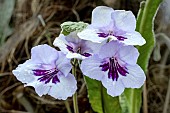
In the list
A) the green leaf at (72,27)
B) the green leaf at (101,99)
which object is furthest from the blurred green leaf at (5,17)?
the green leaf at (72,27)

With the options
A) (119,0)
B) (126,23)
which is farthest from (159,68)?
(126,23)

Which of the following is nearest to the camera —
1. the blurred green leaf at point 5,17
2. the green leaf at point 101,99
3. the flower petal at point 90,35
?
the flower petal at point 90,35

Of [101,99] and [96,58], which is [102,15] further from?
[101,99]

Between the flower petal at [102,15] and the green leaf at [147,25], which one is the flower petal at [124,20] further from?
the green leaf at [147,25]

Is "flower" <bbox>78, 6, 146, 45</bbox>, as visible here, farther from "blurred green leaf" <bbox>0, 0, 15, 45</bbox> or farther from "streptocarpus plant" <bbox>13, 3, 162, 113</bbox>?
"blurred green leaf" <bbox>0, 0, 15, 45</bbox>

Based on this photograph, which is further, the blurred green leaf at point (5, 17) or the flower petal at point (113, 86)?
the blurred green leaf at point (5, 17)

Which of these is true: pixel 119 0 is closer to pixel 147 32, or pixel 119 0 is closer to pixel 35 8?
pixel 35 8

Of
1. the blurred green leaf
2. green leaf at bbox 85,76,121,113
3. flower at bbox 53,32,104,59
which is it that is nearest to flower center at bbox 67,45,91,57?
flower at bbox 53,32,104,59
